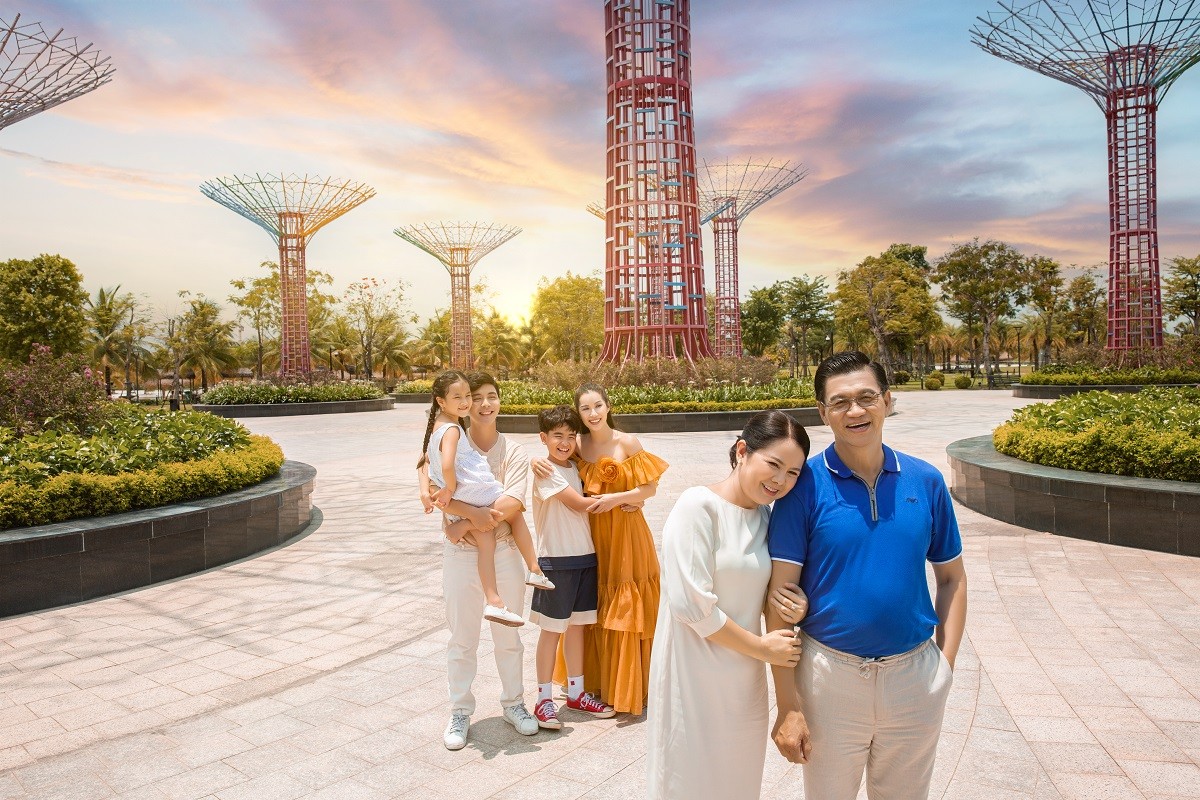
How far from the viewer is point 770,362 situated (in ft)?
66.6

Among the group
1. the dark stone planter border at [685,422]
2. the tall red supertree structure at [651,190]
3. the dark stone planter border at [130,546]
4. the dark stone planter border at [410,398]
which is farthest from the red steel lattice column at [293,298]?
the dark stone planter border at [130,546]

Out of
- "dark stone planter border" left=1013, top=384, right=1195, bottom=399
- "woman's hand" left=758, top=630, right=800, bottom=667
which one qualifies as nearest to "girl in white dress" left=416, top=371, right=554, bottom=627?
"woman's hand" left=758, top=630, right=800, bottom=667

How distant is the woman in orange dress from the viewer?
3.42 metres

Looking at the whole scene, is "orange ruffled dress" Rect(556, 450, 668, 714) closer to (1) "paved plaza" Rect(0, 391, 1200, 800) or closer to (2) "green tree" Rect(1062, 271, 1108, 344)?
(1) "paved plaza" Rect(0, 391, 1200, 800)

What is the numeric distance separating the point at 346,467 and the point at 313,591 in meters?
6.94

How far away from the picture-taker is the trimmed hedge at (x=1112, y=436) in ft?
20.8

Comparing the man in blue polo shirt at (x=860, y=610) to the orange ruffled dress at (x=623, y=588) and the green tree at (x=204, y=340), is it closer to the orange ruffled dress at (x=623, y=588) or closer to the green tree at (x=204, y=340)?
the orange ruffled dress at (x=623, y=588)

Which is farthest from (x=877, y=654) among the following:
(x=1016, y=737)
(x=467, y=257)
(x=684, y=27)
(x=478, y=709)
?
(x=467, y=257)

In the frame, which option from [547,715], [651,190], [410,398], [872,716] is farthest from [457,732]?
[410,398]

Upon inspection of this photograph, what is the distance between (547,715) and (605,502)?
958mm

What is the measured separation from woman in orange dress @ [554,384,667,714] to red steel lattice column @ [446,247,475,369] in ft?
106

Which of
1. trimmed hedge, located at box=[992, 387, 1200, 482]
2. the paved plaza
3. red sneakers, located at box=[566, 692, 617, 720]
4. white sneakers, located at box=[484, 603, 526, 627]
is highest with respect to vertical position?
trimmed hedge, located at box=[992, 387, 1200, 482]

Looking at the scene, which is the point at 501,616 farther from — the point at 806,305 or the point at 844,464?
the point at 806,305

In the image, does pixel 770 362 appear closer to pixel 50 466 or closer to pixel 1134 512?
pixel 1134 512
